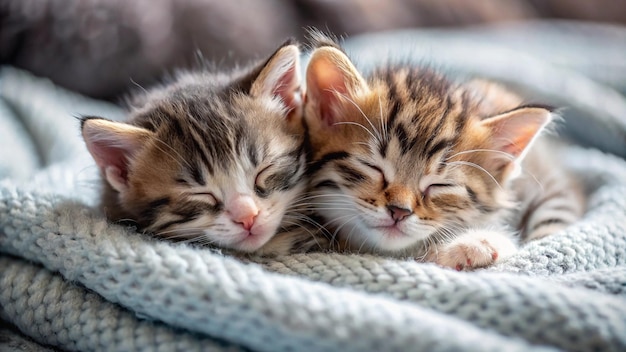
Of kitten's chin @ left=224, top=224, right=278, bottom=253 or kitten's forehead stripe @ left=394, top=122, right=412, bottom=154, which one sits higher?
kitten's forehead stripe @ left=394, top=122, right=412, bottom=154

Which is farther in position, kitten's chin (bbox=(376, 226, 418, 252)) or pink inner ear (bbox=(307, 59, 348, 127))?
pink inner ear (bbox=(307, 59, 348, 127))

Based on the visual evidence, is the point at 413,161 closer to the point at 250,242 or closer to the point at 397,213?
the point at 397,213

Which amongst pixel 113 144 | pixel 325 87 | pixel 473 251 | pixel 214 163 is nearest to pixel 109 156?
pixel 113 144

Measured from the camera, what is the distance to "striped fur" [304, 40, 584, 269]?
1092 millimetres

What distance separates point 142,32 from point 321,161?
37.1 inches

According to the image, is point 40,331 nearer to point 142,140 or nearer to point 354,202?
point 142,140

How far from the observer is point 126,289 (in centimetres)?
88

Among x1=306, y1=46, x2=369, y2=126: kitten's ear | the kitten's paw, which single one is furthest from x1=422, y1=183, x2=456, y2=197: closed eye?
x1=306, y1=46, x2=369, y2=126: kitten's ear

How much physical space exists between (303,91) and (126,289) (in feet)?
1.92

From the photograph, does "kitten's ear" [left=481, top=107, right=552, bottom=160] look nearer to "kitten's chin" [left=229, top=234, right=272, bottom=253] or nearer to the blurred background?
"kitten's chin" [left=229, top=234, right=272, bottom=253]

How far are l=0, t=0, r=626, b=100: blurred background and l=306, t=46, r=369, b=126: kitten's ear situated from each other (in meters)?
0.69

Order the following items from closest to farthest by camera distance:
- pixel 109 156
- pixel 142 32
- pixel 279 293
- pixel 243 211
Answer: pixel 279 293
pixel 243 211
pixel 109 156
pixel 142 32

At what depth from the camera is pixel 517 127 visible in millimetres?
1192

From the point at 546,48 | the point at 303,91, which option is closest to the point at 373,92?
the point at 303,91
